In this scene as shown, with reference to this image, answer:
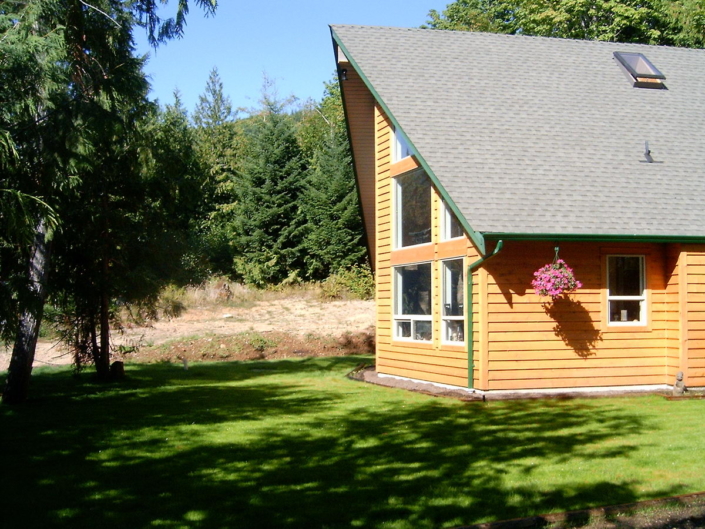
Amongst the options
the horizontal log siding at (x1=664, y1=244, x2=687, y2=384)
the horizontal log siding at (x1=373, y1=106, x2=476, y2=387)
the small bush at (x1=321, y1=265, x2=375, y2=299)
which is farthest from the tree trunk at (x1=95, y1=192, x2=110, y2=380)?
the small bush at (x1=321, y1=265, x2=375, y2=299)

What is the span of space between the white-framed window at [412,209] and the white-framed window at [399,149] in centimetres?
38

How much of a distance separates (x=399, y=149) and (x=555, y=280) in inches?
192

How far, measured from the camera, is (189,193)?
53.0ft

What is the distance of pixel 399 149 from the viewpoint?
49.6ft

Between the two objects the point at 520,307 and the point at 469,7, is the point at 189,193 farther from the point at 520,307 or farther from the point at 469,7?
the point at 469,7

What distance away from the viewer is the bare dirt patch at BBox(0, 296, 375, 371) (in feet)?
75.7

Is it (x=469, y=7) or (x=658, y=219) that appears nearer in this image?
(x=658, y=219)

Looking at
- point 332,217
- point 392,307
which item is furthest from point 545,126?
point 332,217

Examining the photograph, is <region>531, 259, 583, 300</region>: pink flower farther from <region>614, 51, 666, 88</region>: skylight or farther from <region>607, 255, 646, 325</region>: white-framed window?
<region>614, 51, 666, 88</region>: skylight

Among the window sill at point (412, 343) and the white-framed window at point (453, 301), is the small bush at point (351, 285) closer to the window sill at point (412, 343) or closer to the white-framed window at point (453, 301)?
the window sill at point (412, 343)

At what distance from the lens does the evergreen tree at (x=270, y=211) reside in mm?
33625

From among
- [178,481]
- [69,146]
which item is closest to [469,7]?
[69,146]

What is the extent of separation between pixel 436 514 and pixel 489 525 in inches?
22.8

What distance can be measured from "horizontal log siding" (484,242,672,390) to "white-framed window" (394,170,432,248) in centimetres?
233
